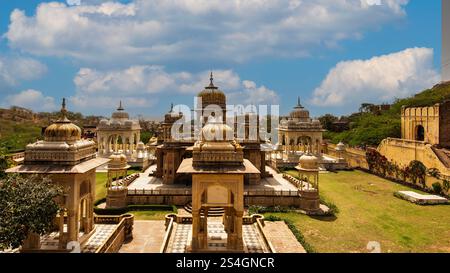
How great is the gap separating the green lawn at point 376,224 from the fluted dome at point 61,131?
460 inches

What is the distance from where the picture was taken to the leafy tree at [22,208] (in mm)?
9359

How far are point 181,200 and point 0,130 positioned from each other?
53434 mm

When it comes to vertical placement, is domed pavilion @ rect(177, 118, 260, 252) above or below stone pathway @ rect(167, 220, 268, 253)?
above

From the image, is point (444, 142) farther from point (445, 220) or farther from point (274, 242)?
point (274, 242)

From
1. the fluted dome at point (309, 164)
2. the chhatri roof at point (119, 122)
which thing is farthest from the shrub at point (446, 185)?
the chhatri roof at point (119, 122)

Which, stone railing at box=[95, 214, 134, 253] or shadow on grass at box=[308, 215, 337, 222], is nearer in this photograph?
stone railing at box=[95, 214, 134, 253]

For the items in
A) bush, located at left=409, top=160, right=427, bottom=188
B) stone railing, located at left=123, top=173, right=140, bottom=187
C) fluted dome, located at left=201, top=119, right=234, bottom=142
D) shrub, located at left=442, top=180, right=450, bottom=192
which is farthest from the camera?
bush, located at left=409, top=160, right=427, bottom=188

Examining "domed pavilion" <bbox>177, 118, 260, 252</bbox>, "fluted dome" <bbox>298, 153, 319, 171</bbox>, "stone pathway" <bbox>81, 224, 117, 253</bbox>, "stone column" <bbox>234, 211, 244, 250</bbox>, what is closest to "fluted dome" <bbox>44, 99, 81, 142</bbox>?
"stone pathway" <bbox>81, 224, 117, 253</bbox>

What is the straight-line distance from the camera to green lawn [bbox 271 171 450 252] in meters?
14.5

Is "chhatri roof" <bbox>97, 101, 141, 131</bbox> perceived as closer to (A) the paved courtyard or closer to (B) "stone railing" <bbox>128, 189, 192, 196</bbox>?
(A) the paved courtyard

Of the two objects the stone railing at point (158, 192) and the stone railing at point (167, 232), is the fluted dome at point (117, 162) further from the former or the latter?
the stone railing at point (167, 232)

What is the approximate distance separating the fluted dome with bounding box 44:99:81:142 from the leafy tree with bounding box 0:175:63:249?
2.27 metres

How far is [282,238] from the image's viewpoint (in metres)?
15.2

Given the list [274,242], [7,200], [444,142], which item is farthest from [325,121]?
[7,200]
